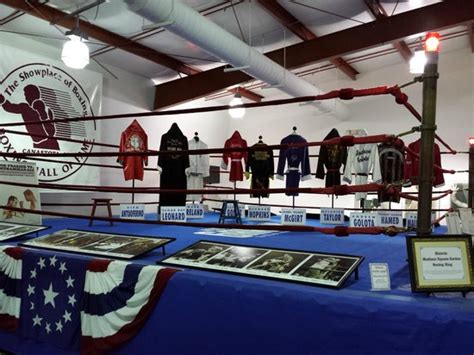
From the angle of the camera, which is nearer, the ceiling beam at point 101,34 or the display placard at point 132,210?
the display placard at point 132,210

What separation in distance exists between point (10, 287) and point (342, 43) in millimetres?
5124

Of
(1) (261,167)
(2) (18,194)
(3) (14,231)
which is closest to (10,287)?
(3) (14,231)

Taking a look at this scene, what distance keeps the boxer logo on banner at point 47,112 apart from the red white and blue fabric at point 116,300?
294 centimetres

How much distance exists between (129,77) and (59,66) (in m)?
1.63

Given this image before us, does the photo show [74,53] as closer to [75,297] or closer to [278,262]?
[75,297]

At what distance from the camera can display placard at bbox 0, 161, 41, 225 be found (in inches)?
127

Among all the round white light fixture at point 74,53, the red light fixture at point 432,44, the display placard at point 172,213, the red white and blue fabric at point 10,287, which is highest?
the round white light fixture at point 74,53

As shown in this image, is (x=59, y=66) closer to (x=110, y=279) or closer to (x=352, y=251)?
(x=110, y=279)

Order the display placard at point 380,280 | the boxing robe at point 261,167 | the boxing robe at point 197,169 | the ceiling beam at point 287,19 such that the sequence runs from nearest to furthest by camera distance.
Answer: the display placard at point 380,280
the ceiling beam at point 287,19
the boxing robe at point 261,167
the boxing robe at point 197,169

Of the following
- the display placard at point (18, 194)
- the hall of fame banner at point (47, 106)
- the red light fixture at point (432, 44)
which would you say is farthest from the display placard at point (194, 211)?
the red light fixture at point (432, 44)

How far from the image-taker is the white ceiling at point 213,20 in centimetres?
466

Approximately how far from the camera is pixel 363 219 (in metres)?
Result: 3.08

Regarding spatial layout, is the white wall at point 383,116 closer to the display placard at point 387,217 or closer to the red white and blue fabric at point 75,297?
the display placard at point 387,217

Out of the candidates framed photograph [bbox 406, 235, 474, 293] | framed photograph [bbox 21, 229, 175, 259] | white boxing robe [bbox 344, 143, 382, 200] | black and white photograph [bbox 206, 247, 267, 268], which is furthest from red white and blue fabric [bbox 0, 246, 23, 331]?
white boxing robe [bbox 344, 143, 382, 200]
